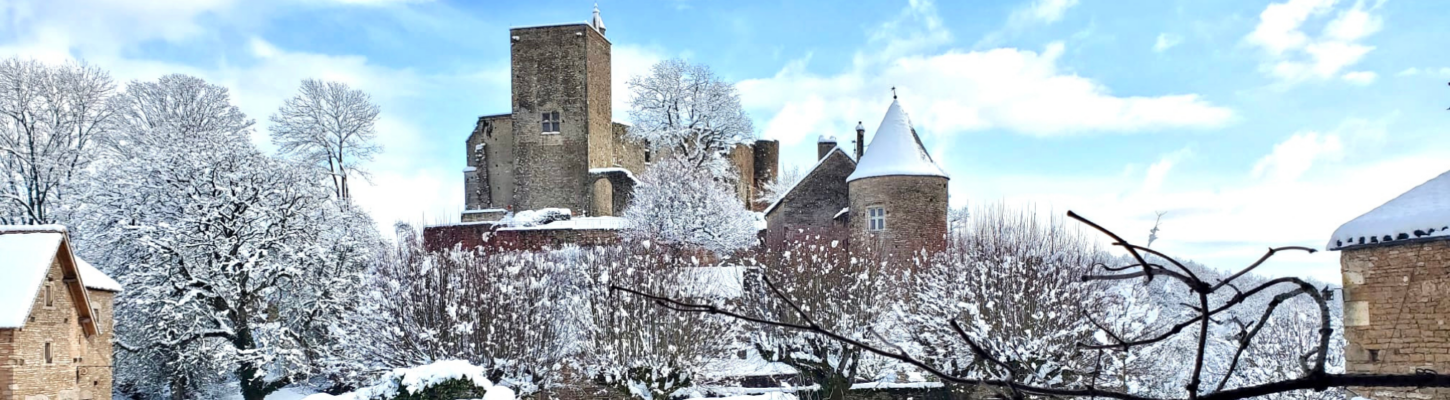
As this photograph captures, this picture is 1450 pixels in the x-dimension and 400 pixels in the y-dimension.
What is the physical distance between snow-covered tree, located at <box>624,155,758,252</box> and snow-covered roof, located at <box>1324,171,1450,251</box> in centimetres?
2883

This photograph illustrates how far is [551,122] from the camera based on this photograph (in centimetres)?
4475

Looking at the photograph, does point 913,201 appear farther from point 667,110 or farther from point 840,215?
point 667,110

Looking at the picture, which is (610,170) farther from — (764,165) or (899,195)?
(899,195)

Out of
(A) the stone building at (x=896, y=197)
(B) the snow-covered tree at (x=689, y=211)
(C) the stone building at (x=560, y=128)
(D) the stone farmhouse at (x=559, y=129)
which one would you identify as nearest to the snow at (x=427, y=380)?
(A) the stone building at (x=896, y=197)

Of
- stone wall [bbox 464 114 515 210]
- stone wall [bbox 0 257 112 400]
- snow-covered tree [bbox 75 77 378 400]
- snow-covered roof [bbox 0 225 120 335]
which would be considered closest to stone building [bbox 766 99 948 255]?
snow-covered tree [bbox 75 77 378 400]

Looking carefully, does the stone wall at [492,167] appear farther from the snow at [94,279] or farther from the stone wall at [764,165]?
the snow at [94,279]

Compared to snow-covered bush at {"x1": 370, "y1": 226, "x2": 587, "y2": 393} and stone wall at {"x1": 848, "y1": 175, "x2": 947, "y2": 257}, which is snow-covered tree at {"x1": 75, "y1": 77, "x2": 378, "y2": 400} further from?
stone wall at {"x1": 848, "y1": 175, "x2": 947, "y2": 257}

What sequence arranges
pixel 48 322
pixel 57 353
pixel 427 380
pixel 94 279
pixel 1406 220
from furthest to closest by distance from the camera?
pixel 94 279, pixel 57 353, pixel 48 322, pixel 427 380, pixel 1406 220

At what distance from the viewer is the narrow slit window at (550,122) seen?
44656mm

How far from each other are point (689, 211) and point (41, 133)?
20599mm

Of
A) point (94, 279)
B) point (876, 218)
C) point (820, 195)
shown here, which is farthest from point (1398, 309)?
point (820, 195)

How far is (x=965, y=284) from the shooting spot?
71.1ft

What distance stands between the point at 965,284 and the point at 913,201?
954cm

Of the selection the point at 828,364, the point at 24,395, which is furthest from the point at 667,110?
the point at 24,395
